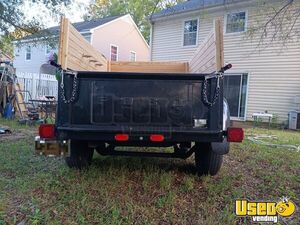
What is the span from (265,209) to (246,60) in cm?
934

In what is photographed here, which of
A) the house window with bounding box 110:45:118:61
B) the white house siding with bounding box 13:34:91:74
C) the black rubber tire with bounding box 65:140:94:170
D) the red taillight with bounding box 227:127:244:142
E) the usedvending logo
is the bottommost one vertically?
the usedvending logo

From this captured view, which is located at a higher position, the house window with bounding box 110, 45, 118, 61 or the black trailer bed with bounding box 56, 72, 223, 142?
the house window with bounding box 110, 45, 118, 61

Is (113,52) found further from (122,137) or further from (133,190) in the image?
(122,137)

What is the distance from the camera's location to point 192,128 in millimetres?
2637

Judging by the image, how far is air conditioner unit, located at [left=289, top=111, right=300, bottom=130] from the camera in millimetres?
9586

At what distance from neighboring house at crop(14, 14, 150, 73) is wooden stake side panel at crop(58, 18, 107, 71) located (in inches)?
647

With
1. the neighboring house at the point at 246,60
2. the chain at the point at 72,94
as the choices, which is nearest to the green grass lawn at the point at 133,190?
the chain at the point at 72,94

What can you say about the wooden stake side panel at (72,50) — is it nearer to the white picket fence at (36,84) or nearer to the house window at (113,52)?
the white picket fence at (36,84)

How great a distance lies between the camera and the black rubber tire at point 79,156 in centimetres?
335

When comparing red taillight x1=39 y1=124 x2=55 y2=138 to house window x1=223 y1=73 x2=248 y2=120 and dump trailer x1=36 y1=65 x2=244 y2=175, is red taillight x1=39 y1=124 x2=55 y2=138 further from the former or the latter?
house window x1=223 y1=73 x2=248 y2=120

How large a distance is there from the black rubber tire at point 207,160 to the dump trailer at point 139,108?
0.58 metres

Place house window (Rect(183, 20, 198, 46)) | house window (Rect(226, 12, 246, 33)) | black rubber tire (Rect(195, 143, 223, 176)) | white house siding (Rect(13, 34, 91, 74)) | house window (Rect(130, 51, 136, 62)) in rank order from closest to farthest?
black rubber tire (Rect(195, 143, 223, 176))
house window (Rect(226, 12, 246, 33))
house window (Rect(183, 20, 198, 46))
white house siding (Rect(13, 34, 91, 74))
house window (Rect(130, 51, 136, 62))

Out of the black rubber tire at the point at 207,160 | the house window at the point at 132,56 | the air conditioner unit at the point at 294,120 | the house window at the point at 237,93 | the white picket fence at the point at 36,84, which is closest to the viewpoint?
the black rubber tire at the point at 207,160

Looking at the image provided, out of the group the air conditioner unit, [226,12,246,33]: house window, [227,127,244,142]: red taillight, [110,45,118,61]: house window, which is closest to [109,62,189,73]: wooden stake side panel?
[227,127,244,142]: red taillight
